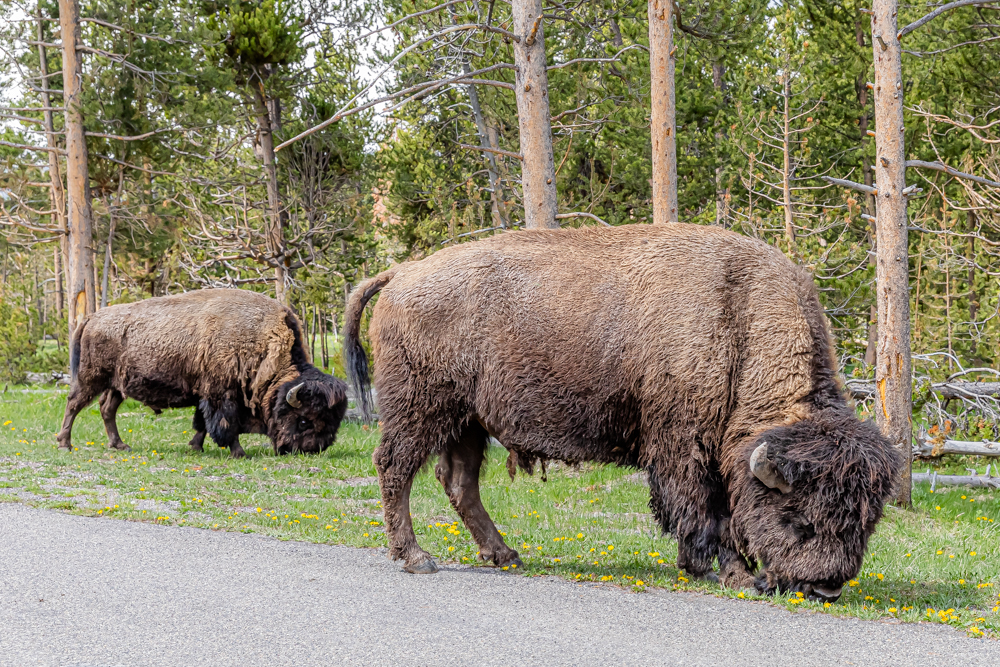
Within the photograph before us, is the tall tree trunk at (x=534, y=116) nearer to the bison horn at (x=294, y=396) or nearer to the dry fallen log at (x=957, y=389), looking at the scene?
the bison horn at (x=294, y=396)

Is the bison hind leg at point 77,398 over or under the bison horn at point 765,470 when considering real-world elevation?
under

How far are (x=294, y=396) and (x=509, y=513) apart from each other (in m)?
4.88

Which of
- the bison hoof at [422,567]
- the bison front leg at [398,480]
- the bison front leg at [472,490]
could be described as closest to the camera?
the bison hoof at [422,567]

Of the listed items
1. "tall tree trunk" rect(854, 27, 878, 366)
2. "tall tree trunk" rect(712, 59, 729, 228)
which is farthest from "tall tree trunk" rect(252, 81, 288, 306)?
"tall tree trunk" rect(854, 27, 878, 366)

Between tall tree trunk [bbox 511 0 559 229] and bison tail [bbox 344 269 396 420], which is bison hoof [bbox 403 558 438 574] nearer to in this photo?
bison tail [bbox 344 269 396 420]

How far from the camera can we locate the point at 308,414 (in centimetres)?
1279

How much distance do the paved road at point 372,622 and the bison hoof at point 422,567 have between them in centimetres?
8

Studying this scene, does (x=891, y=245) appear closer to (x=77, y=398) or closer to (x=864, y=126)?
(x=77, y=398)

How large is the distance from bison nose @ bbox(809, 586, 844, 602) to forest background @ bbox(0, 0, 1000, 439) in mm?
9743

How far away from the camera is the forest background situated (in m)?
16.4

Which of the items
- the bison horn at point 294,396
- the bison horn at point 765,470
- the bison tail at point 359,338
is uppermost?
the bison tail at point 359,338

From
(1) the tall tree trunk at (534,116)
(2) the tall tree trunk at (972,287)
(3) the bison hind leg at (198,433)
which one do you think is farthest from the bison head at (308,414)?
(2) the tall tree trunk at (972,287)

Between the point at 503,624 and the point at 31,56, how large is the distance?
2043 centimetres

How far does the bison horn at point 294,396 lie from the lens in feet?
41.4
